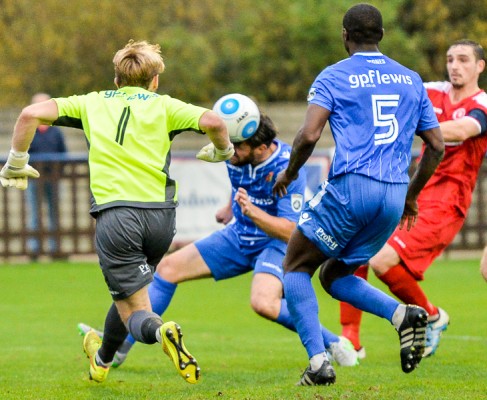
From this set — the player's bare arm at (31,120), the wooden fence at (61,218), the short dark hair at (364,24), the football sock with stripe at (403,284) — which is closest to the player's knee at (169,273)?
the football sock with stripe at (403,284)

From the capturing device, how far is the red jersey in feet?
29.2

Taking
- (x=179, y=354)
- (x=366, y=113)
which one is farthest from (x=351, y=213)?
(x=179, y=354)

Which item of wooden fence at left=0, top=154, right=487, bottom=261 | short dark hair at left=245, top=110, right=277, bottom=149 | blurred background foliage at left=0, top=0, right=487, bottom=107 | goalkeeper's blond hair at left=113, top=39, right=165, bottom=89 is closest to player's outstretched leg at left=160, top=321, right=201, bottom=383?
goalkeeper's blond hair at left=113, top=39, right=165, bottom=89

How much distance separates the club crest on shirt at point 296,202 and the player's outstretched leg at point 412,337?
6.23 ft

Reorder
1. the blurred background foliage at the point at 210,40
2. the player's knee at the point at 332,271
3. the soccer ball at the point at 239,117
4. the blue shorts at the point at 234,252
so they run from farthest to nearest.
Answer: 1. the blurred background foliage at the point at 210,40
2. the blue shorts at the point at 234,252
3. the soccer ball at the point at 239,117
4. the player's knee at the point at 332,271

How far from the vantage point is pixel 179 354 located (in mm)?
6293

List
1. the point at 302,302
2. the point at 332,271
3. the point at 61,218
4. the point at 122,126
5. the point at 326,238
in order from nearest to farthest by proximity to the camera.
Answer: the point at 122,126
the point at 326,238
the point at 302,302
the point at 332,271
the point at 61,218

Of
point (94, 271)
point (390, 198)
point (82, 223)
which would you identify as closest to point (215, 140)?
point (390, 198)

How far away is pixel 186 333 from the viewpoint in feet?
34.8

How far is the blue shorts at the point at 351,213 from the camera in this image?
273 inches

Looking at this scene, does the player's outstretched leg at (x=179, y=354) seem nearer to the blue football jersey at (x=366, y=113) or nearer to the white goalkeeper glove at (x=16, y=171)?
the white goalkeeper glove at (x=16, y=171)

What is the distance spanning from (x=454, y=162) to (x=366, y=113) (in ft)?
7.44

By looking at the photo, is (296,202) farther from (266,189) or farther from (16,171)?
(16,171)

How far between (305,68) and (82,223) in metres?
8.96
